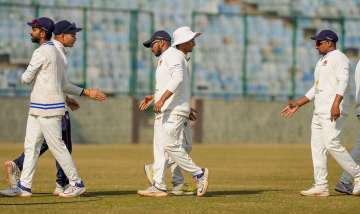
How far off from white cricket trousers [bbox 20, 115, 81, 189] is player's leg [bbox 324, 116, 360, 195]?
311 centimetres

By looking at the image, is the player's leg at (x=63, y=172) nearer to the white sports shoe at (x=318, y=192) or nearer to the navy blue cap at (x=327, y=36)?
the white sports shoe at (x=318, y=192)

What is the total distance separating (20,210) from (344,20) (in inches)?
881

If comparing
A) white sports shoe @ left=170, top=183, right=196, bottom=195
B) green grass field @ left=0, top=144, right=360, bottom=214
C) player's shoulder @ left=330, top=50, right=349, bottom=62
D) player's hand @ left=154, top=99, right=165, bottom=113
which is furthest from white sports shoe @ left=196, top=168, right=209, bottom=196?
player's shoulder @ left=330, top=50, right=349, bottom=62

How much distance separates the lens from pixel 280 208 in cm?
1198

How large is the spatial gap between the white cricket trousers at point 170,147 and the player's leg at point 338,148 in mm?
1646

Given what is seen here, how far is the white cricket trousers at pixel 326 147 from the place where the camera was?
44.2ft

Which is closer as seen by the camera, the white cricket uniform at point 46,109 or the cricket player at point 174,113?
the white cricket uniform at point 46,109

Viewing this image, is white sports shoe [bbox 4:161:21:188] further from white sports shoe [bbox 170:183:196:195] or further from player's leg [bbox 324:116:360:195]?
player's leg [bbox 324:116:360:195]

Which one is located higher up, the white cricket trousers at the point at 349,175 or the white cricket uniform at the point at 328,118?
the white cricket uniform at the point at 328,118

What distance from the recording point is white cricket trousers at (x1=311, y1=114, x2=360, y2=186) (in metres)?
13.5

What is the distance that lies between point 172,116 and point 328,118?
6.33 feet

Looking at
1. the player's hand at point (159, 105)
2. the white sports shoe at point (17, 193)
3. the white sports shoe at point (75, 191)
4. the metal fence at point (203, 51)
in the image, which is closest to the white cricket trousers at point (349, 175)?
the player's hand at point (159, 105)

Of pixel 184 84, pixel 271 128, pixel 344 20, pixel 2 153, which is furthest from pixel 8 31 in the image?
pixel 184 84

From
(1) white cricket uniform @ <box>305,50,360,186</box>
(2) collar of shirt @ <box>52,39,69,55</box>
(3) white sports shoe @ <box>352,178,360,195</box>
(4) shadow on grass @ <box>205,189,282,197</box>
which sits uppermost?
(2) collar of shirt @ <box>52,39,69,55</box>
